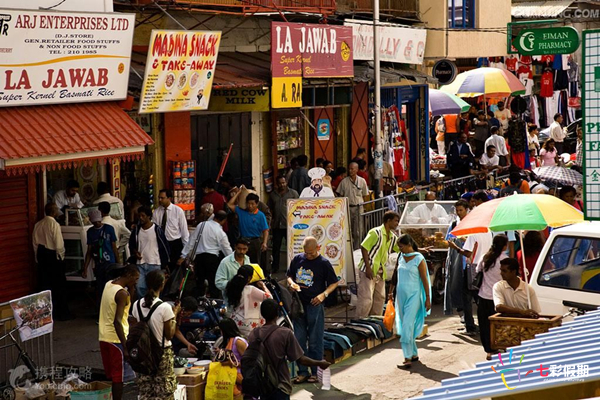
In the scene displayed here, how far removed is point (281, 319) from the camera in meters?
12.7

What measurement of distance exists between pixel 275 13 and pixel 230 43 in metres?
1.06

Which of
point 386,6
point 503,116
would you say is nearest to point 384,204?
point 386,6

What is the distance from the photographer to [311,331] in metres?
13.1

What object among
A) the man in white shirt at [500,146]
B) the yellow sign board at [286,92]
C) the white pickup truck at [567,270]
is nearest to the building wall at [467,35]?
the man in white shirt at [500,146]

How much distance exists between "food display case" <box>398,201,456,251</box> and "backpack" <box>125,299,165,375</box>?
7566 millimetres

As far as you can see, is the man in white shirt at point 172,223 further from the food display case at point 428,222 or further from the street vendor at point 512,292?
the street vendor at point 512,292

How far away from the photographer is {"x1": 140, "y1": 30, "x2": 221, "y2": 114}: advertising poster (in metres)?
15.6

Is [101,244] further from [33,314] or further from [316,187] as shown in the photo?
[316,187]

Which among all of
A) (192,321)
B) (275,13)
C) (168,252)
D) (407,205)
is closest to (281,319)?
(192,321)

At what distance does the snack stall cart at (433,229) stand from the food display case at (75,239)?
5.23 metres

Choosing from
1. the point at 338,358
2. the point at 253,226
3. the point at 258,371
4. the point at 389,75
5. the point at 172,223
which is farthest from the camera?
the point at 389,75

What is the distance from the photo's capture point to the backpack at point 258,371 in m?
9.86

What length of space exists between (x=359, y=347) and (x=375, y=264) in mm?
1390

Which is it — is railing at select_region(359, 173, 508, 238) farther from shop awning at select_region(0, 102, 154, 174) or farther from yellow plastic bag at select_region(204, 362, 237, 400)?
yellow plastic bag at select_region(204, 362, 237, 400)
